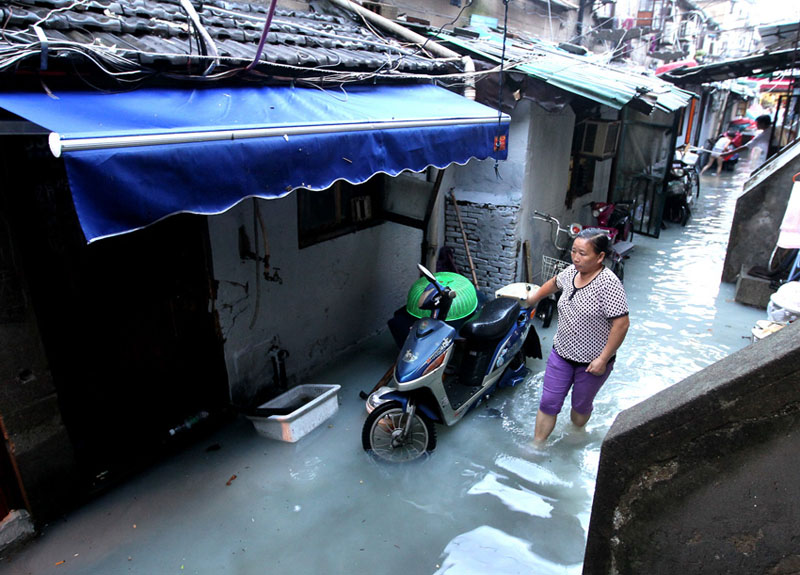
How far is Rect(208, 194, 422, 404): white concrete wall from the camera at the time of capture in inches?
189

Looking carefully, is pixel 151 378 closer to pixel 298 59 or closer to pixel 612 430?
pixel 298 59

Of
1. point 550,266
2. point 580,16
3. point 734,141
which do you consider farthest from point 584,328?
point 734,141

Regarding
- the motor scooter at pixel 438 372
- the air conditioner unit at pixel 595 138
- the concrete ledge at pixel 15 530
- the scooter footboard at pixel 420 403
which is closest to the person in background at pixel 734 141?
the air conditioner unit at pixel 595 138

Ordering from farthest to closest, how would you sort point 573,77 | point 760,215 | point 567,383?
point 760,215
point 573,77
point 567,383

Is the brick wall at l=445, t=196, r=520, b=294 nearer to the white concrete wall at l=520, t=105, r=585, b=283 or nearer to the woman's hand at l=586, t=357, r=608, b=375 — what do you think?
the white concrete wall at l=520, t=105, r=585, b=283

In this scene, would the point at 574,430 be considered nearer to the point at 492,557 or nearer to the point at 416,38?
the point at 492,557

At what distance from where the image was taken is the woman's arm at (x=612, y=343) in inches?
153

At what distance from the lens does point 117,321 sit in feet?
13.4

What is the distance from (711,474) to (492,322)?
3129 mm

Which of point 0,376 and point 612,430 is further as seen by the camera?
point 0,376

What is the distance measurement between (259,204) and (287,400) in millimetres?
1839

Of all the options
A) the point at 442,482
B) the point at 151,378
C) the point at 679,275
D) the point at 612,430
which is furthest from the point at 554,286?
the point at 679,275

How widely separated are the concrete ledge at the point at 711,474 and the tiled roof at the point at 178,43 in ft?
11.4

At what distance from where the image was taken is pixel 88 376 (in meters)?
3.96
